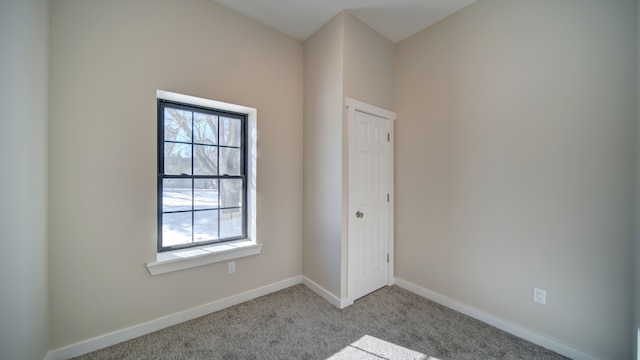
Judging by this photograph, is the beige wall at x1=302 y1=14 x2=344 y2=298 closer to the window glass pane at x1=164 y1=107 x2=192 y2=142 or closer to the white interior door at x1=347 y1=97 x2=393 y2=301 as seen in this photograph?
the white interior door at x1=347 y1=97 x2=393 y2=301

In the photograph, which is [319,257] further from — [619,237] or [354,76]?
[619,237]

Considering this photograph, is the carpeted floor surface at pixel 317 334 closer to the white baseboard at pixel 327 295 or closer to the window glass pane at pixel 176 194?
the white baseboard at pixel 327 295

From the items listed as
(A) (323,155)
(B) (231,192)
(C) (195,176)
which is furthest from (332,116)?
(C) (195,176)

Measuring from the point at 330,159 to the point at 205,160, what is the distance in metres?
1.27

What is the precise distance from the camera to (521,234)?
2025mm

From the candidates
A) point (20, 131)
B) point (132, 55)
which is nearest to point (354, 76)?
point (132, 55)

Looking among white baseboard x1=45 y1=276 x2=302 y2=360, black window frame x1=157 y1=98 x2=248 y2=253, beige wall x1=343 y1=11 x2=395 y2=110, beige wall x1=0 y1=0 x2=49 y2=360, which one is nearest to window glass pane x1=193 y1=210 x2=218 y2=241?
black window frame x1=157 y1=98 x2=248 y2=253

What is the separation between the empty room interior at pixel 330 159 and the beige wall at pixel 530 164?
0.04 feet

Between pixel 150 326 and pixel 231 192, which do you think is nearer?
pixel 150 326

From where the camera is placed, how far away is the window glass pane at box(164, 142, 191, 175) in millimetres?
2201

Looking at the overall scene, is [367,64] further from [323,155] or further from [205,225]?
[205,225]

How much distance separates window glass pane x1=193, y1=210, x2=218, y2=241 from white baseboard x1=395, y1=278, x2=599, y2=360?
7.38 feet

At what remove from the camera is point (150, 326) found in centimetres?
199

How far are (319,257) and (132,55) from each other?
250 centimetres
